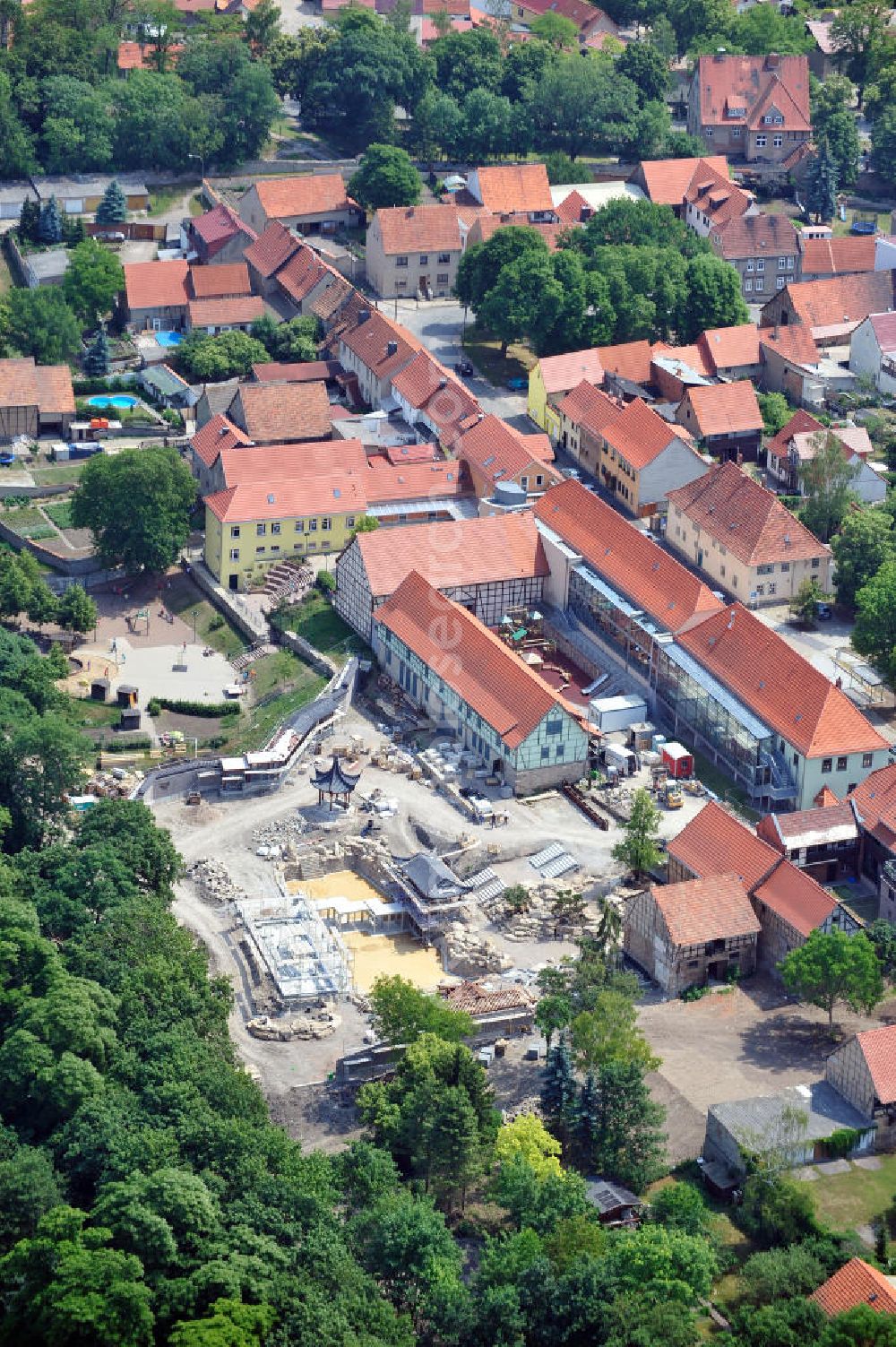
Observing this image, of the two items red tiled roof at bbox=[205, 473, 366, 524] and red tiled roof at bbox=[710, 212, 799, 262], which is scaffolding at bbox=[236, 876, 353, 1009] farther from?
red tiled roof at bbox=[710, 212, 799, 262]

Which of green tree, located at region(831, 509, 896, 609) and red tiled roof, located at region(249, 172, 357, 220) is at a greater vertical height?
red tiled roof, located at region(249, 172, 357, 220)

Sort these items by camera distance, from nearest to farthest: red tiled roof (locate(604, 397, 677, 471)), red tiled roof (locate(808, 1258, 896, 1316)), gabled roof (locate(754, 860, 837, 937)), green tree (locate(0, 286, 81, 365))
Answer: red tiled roof (locate(808, 1258, 896, 1316))
gabled roof (locate(754, 860, 837, 937))
red tiled roof (locate(604, 397, 677, 471))
green tree (locate(0, 286, 81, 365))

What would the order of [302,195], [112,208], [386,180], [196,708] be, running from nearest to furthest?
[196,708], [386,180], [112,208], [302,195]

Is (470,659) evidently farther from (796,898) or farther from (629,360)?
(629,360)

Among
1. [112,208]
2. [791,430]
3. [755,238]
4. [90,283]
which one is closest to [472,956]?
[791,430]

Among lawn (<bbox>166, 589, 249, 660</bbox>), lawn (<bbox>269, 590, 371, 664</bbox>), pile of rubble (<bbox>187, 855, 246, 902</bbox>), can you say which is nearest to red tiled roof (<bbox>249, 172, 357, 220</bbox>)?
A: lawn (<bbox>166, 589, 249, 660</bbox>)
